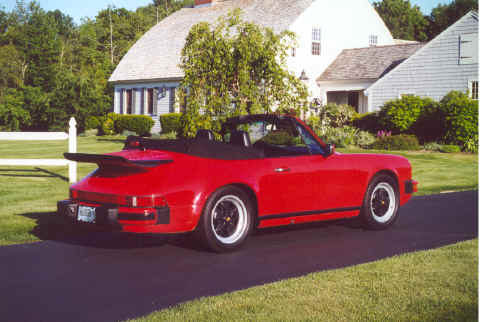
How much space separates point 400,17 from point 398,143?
5967 cm

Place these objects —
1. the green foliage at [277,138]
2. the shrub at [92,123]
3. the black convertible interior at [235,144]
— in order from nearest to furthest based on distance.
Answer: the black convertible interior at [235,144], the green foliage at [277,138], the shrub at [92,123]

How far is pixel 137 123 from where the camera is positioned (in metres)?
38.6

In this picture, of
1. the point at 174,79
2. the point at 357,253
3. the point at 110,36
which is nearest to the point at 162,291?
the point at 357,253

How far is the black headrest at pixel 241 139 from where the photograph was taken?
726cm

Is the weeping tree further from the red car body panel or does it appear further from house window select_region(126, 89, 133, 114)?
house window select_region(126, 89, 133, 114)

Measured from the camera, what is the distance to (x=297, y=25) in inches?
1309

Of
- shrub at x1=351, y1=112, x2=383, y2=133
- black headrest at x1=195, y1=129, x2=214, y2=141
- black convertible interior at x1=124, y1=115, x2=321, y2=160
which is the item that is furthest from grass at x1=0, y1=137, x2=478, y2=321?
shrub at x1=351, y1=112, x2=383, y2=133

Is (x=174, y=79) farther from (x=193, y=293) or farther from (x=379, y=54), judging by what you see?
(x=193, y=293)

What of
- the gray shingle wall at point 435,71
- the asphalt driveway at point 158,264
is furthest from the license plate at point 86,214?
the gray shingle wall at point 435,71

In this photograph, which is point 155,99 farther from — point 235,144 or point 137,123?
point 235,144

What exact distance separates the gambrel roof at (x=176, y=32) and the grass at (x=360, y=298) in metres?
28.6

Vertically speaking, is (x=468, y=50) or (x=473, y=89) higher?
(x=468, y=50)

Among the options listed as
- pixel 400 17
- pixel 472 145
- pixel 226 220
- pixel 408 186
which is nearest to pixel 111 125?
pixel 472 145

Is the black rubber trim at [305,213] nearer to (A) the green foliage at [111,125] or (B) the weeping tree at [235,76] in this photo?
(B) the weeping tree at [235,76]
